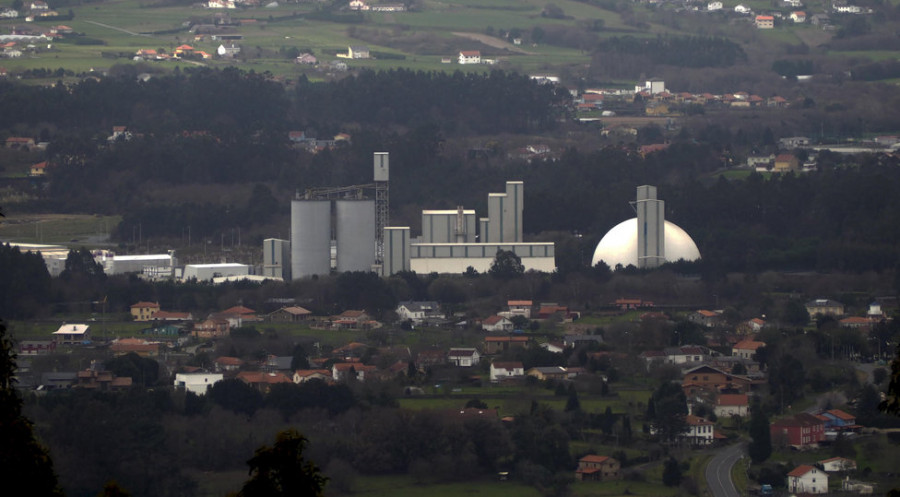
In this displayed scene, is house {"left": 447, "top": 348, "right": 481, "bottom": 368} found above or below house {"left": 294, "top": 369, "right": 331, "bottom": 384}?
above

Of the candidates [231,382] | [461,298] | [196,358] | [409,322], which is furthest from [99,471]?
[461,298]

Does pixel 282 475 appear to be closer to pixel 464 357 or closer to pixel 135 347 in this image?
pixel 464 357

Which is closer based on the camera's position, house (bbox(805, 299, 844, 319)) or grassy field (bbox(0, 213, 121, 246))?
house (bbox(805, 299, 844, 319))

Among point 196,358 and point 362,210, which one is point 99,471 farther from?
point 362,210

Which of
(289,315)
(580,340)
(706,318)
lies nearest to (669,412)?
(580,340)

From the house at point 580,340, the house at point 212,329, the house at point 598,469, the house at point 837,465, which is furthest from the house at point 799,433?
the house at point 212,329

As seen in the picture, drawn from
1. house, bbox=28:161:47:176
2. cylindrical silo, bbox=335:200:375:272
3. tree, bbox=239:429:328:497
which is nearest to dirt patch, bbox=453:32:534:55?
house, bbox=28:161:47:176

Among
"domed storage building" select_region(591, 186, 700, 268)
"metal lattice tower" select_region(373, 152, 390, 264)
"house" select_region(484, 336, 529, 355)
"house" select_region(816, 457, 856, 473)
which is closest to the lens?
"house" select_region(816, 457, 856, 473)

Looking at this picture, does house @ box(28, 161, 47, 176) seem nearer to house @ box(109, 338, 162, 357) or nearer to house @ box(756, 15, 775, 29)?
house @ box(109, 338, 162, 357)
